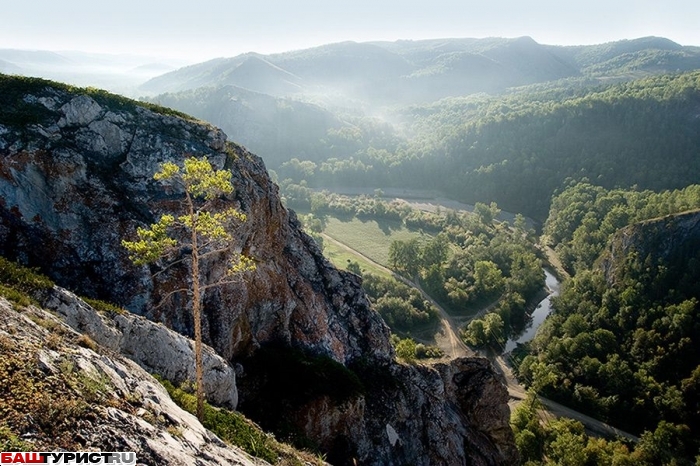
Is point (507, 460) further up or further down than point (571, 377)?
further up

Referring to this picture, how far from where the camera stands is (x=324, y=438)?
110ft

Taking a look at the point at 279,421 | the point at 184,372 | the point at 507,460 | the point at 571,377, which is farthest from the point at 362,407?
the point at 571,377

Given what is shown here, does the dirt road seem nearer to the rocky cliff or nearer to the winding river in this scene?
the winding river

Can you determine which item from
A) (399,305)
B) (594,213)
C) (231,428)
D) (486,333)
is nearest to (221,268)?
(231,428)

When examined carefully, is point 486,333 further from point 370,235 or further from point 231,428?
point 231,428

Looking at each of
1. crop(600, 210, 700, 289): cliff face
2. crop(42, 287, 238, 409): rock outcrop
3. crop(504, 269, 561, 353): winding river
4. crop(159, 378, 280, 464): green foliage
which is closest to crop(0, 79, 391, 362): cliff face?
crop(42, 287, 238, 409): rock outcrop

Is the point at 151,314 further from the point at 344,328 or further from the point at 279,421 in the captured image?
the point at 344,328

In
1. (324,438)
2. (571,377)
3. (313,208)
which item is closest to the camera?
(324,438)

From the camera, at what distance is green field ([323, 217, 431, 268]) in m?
153

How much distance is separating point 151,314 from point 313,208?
166m

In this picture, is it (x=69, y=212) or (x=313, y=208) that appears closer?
(x=69, y=212)

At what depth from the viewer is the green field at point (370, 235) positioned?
502ft

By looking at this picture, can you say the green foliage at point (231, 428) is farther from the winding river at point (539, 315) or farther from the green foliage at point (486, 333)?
the winding river at point (539, 315)

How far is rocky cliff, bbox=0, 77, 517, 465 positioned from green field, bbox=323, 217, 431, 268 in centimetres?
9810
